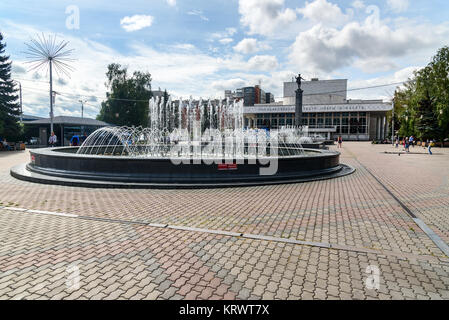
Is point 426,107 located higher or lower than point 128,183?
higher

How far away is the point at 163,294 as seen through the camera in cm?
314

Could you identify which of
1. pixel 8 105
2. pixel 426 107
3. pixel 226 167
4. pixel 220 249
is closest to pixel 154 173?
pixel 226 167

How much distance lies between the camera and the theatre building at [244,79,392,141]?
68.3 metres

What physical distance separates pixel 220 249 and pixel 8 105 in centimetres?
3682

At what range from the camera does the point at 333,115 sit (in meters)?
70.9

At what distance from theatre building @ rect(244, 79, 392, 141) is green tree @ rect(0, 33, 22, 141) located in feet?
179

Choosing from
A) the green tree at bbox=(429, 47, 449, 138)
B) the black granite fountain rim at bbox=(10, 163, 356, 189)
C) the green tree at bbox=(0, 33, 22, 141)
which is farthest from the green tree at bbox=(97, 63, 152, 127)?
the green tree at bbox=(429, 47, 449, 138)

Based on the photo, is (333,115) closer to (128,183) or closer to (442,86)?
(442,86)

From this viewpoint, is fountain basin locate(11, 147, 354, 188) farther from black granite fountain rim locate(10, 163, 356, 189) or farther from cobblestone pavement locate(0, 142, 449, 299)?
cobblestone pavement locate(0, 142, 449, 299)

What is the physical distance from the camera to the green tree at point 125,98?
51.2 m

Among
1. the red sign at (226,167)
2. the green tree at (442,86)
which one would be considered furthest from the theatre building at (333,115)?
the red sign at (226,167)

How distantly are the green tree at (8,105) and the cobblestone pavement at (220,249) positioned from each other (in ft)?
92.5
